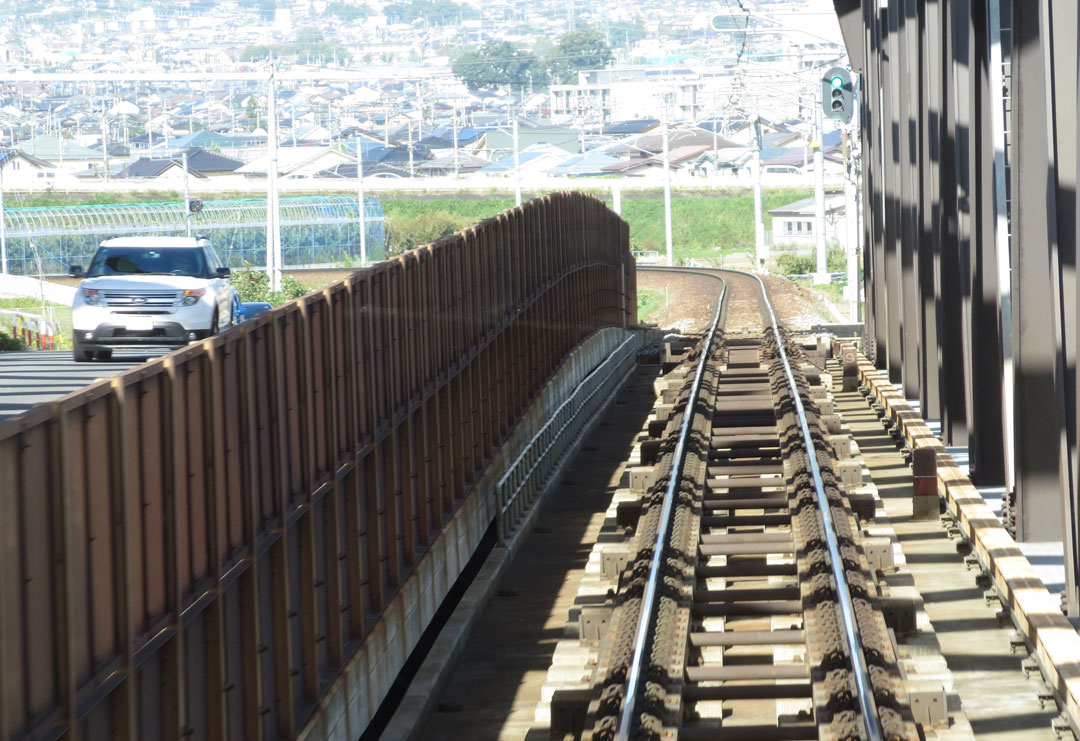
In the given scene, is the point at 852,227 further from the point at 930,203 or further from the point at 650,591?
the point at 650,591

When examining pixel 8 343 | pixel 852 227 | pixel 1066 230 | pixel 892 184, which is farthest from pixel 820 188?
pixel 1066 230

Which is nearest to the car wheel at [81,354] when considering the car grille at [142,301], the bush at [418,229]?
the car grille at [142,301]

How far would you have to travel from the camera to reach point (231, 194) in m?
126

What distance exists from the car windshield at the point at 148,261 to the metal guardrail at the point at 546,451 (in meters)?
4.96

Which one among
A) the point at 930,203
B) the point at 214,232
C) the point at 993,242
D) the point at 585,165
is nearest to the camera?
the point at 993,242

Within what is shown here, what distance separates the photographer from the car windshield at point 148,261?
19.7m

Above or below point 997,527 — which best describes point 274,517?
above

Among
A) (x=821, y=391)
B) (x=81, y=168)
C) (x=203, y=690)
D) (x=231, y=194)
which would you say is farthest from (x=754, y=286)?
(x=81, y=168)

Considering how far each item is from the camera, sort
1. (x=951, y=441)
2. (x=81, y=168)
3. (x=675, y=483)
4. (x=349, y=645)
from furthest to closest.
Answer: (x=81, y=168) < (x=951, y=441) < (x=675, y=483) < (x=349, y=645)

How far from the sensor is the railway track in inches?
325

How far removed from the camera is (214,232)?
77062 mm

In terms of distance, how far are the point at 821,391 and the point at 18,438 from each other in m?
16.1

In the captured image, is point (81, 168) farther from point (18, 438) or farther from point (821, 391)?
point (18, 438)

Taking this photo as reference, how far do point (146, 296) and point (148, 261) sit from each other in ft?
2.80
